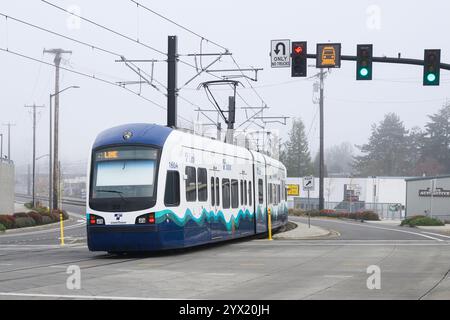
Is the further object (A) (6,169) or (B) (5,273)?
(A) (6,169)

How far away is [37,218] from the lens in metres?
45.6

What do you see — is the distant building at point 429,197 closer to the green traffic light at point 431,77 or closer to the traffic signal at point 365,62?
the green traffic light at point 431,77

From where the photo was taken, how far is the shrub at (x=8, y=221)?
40.9m

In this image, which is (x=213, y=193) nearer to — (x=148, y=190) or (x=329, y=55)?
(x=148, y=190)

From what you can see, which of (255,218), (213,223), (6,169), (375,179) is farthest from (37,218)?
(375,179)

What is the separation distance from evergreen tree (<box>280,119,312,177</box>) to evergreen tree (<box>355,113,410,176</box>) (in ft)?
45.0

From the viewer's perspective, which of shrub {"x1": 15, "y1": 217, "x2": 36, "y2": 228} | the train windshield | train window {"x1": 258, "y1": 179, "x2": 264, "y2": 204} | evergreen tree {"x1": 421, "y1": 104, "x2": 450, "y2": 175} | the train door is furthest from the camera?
evergreen tree {"x1": 421, "y1": 104, "x2": 450, "y2": 175}

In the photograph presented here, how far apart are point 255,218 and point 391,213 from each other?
6115 cm

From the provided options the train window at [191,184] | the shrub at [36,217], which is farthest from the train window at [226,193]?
the shrub at [36,217]

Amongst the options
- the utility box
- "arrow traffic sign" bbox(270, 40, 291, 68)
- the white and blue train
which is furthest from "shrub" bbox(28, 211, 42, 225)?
the white and blue train

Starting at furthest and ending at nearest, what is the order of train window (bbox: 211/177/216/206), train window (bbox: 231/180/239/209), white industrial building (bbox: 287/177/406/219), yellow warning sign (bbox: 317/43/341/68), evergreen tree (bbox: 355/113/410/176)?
evergreen tree (bbox: 355/113/410/176)
white industrial building (bbox: 287/177/406/219)
yellow warning sign (bbox: 317/43/341/68)
train window (bbox: 231/180/239/209)
train window (bbox: 211/177/216/206)

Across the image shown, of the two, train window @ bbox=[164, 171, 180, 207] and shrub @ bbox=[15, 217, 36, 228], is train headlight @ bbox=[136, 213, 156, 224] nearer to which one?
train window @ bbox=[164, 171, 180, 207]

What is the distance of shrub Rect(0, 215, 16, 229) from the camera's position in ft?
134
